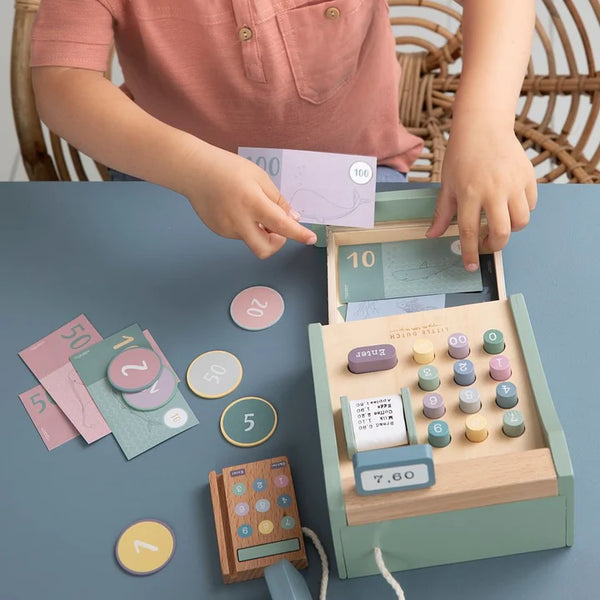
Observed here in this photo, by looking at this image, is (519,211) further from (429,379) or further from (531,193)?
(429,379)

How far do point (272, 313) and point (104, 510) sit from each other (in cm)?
24

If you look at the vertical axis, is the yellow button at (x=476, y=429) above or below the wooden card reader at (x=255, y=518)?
above

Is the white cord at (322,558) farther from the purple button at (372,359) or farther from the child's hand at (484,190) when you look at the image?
the child's hand at (484,190)

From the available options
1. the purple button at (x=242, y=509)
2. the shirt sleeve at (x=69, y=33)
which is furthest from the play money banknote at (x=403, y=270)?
the shirt sleeve at (x=69, y=33)

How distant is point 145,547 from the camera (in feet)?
2.25

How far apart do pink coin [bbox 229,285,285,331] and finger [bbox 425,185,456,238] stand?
0.16 metres

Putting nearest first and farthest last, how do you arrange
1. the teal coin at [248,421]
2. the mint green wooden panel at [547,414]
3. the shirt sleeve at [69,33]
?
the mint green wooden panel at [547,414], the teal coin at [248,421], the shirt sleeve at [69,33]

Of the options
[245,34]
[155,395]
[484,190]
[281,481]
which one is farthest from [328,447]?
[245,34]

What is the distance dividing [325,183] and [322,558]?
1.21 ft

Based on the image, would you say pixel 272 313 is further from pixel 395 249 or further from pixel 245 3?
pixel 245 3

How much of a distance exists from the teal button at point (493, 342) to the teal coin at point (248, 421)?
197mm

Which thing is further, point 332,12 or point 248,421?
point 332,12

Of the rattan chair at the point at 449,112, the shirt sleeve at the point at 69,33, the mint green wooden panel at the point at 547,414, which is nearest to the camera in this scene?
the mint green wooden panel at the point at 547,414

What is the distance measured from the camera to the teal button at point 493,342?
2.22 ft
